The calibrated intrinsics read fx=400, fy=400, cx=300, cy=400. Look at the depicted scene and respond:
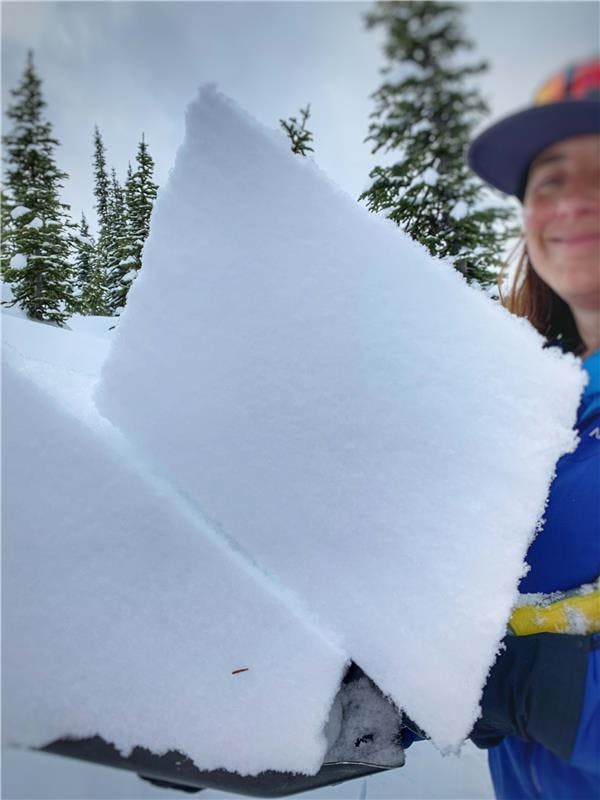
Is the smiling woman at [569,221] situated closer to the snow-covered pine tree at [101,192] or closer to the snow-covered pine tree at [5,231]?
the snow-covered pine tree at [101,192]

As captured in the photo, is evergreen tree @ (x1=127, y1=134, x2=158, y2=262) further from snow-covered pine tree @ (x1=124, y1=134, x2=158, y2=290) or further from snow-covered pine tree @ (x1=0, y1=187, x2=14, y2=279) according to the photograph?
snow-covered pine tree @ (x1=0, y1=187, x2=14, y2=279)

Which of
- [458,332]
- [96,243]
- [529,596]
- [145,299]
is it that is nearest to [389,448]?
[458,332]

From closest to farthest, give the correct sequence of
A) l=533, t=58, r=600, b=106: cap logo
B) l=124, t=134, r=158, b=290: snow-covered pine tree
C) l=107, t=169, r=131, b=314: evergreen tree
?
l=533, t=58, r=600, b=106: cap logo < l=124, t=134, r=158, b=290: snow-covered pine tree < l=107, t=169, r=131, b=314: evergreen tree

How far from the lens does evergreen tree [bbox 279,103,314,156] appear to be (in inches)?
37.0

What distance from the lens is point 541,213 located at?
787 mm

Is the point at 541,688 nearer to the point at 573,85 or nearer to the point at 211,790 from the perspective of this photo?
the point at 211,790

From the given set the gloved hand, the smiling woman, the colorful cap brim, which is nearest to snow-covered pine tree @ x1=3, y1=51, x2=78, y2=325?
the colorful cap brim

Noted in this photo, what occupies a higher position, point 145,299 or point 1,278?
point 1,278

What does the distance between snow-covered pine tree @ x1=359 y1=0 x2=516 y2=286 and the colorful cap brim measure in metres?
0.03

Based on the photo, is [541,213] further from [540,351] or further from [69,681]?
[69,681]

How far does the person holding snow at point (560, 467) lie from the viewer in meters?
0.73

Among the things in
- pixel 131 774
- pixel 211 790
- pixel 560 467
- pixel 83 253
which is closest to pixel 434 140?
pixel 560 467

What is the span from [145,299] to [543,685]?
48.3 inches

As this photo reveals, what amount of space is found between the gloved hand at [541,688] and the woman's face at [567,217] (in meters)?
0.73
